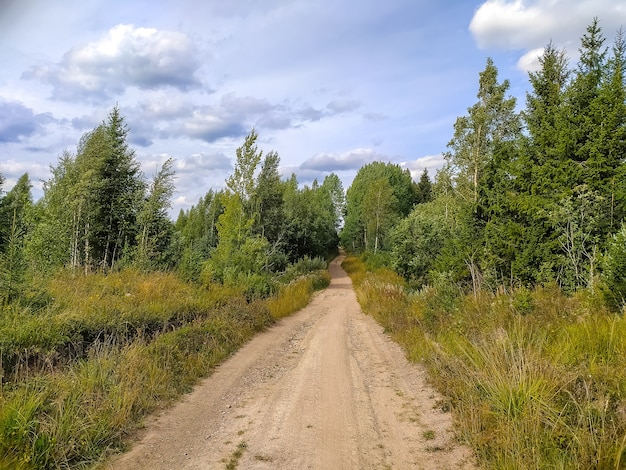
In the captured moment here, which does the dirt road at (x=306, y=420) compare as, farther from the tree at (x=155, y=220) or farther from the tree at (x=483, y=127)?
the tree at (x=483, y=127)

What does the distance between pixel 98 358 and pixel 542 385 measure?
6123mm

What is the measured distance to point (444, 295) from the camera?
11336 mm

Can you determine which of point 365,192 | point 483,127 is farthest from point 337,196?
point 483,127

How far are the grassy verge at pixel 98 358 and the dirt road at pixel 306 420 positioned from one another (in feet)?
1.41

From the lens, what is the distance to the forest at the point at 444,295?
169 inches

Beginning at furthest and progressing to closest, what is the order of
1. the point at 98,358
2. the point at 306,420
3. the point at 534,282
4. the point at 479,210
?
the point at 479,210 < the point at 534,282 < the point at 98,358 < the point at 306,420

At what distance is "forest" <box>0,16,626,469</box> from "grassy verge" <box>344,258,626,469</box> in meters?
0.02

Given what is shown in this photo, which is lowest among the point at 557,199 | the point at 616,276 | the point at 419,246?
the point at 616,276

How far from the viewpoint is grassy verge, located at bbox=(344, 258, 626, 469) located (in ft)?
12.0

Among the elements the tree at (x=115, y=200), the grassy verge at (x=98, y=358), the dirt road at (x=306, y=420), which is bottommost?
the dirt road at (x=306, y=420)

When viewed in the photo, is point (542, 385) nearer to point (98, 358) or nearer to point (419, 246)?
point (98, 358)

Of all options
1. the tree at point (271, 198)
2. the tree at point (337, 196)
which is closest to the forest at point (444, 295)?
the tree at point (271, 198)

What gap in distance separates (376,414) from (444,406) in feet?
3.17

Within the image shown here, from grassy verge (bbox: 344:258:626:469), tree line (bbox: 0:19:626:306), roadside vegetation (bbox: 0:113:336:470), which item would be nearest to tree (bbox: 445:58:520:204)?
tree line (bbox: 0:19:626:306)
